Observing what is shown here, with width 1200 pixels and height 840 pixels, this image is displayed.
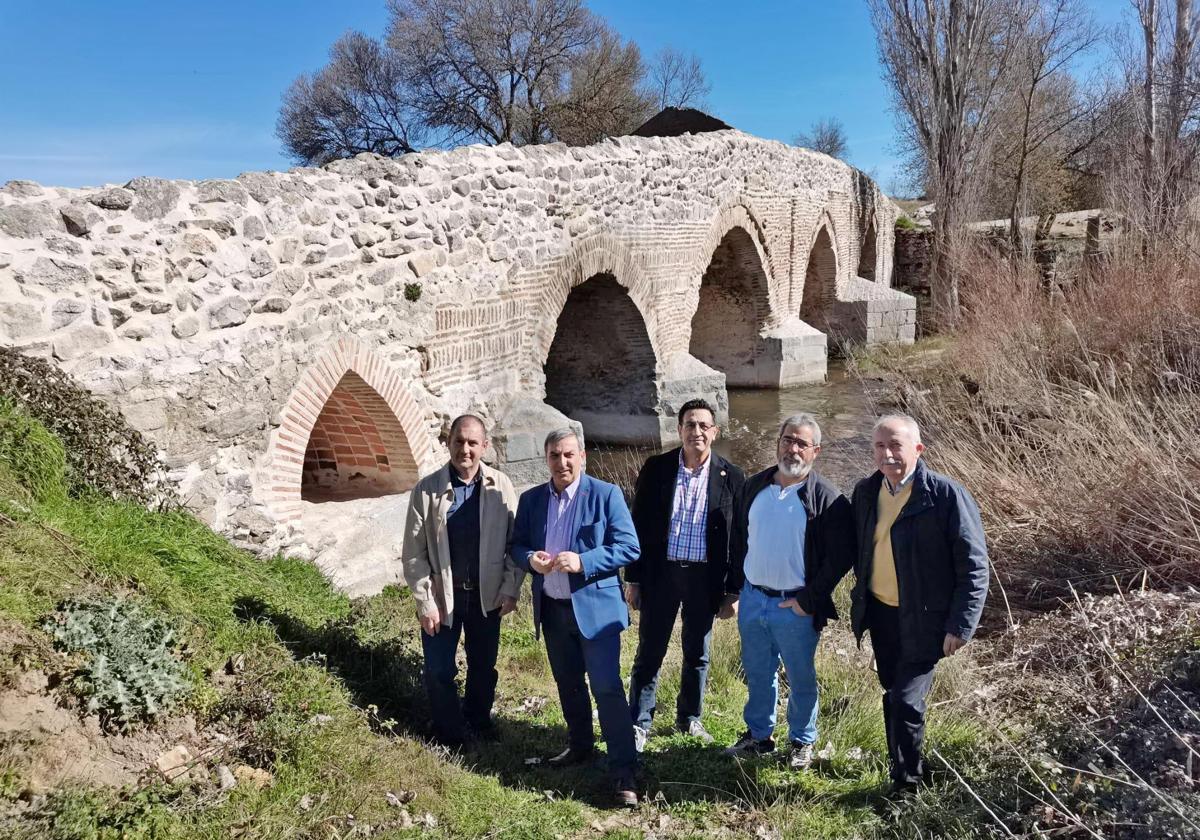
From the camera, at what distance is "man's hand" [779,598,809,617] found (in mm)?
3672

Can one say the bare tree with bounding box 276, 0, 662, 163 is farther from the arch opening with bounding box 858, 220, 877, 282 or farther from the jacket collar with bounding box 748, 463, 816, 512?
the jacket collar with bounding box 748, 463, 816, 512

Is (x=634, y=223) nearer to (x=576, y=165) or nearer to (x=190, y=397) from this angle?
(x=576, y=165)

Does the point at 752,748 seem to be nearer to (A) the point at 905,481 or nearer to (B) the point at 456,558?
(A) the point at 905,481

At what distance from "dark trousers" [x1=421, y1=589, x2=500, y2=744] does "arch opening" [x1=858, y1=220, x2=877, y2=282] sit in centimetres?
1969

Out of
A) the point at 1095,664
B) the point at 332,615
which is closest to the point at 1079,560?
the point at 1095,664

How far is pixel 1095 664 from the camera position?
4.52m

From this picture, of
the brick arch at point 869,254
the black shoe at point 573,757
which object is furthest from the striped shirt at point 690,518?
the brick arch at point 869,254

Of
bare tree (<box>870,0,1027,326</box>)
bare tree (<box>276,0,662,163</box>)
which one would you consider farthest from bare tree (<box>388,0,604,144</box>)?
bare tree (<box>870,0,1027,326</box>)

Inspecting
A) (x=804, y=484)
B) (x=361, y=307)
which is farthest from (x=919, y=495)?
(x=361, y=307)

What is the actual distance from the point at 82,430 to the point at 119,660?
1.63m

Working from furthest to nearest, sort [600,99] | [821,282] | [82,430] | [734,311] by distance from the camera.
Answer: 1. [600,99]
2. [821,282]
3. [734,311]
4. [82,430]

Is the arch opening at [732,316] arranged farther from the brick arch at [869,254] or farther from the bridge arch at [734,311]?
Result: the brick arch at [869,254]

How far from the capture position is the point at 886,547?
11.6ft

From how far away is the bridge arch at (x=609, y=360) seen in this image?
37.2ft
